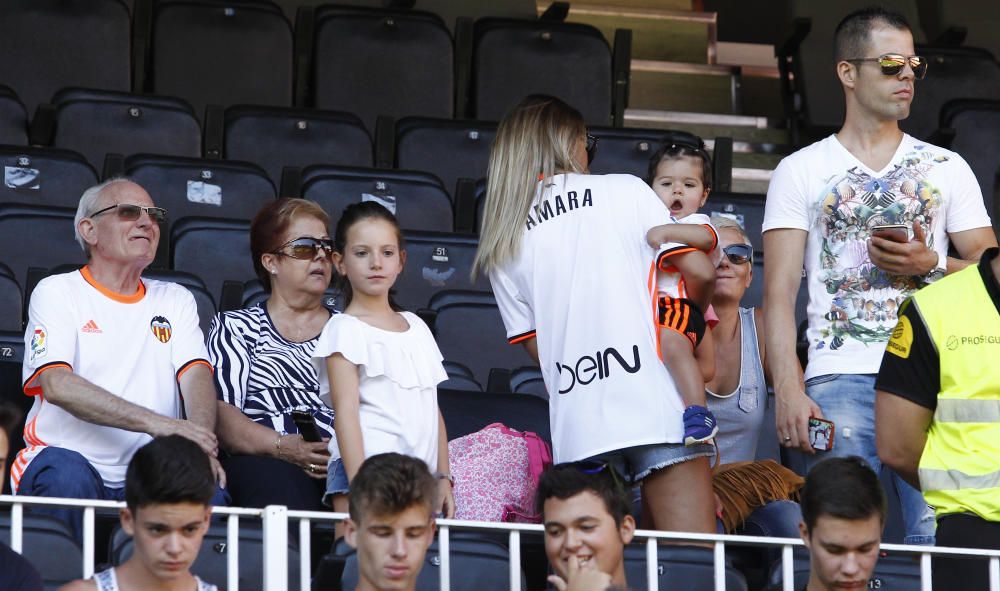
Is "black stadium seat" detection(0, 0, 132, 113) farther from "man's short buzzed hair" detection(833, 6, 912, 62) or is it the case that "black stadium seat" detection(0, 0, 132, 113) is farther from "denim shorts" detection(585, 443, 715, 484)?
"denim shorts" detection(585, 443, 715, 484)

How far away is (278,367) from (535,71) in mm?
3270

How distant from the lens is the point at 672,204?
4359 millimetres

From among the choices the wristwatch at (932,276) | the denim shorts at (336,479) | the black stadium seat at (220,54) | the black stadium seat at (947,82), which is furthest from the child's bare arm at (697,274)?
the black stadium seat at (947,82)

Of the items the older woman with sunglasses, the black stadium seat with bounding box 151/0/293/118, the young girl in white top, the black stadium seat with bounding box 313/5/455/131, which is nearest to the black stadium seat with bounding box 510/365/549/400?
the older woman with sunglasses

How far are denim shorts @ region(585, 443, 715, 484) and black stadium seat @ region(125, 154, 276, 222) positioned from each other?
260cm

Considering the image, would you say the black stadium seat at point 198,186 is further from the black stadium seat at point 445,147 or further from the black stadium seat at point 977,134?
the black stadium seat at point 977,134

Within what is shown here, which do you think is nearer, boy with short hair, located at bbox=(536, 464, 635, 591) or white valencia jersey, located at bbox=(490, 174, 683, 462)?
Result: boy with short hair, located at bbox=(536, 464, 635, 591)

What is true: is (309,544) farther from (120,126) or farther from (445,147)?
(445,147)

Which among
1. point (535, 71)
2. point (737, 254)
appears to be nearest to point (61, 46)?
point (535, 71)

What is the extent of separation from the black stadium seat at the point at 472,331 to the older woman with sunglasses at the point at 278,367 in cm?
57

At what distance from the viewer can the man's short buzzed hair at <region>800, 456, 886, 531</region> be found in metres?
2.89

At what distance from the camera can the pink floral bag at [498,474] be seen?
3.53 meters

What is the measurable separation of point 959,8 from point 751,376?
5090 mm

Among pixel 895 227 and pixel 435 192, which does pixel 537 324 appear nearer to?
pixel 895 227
